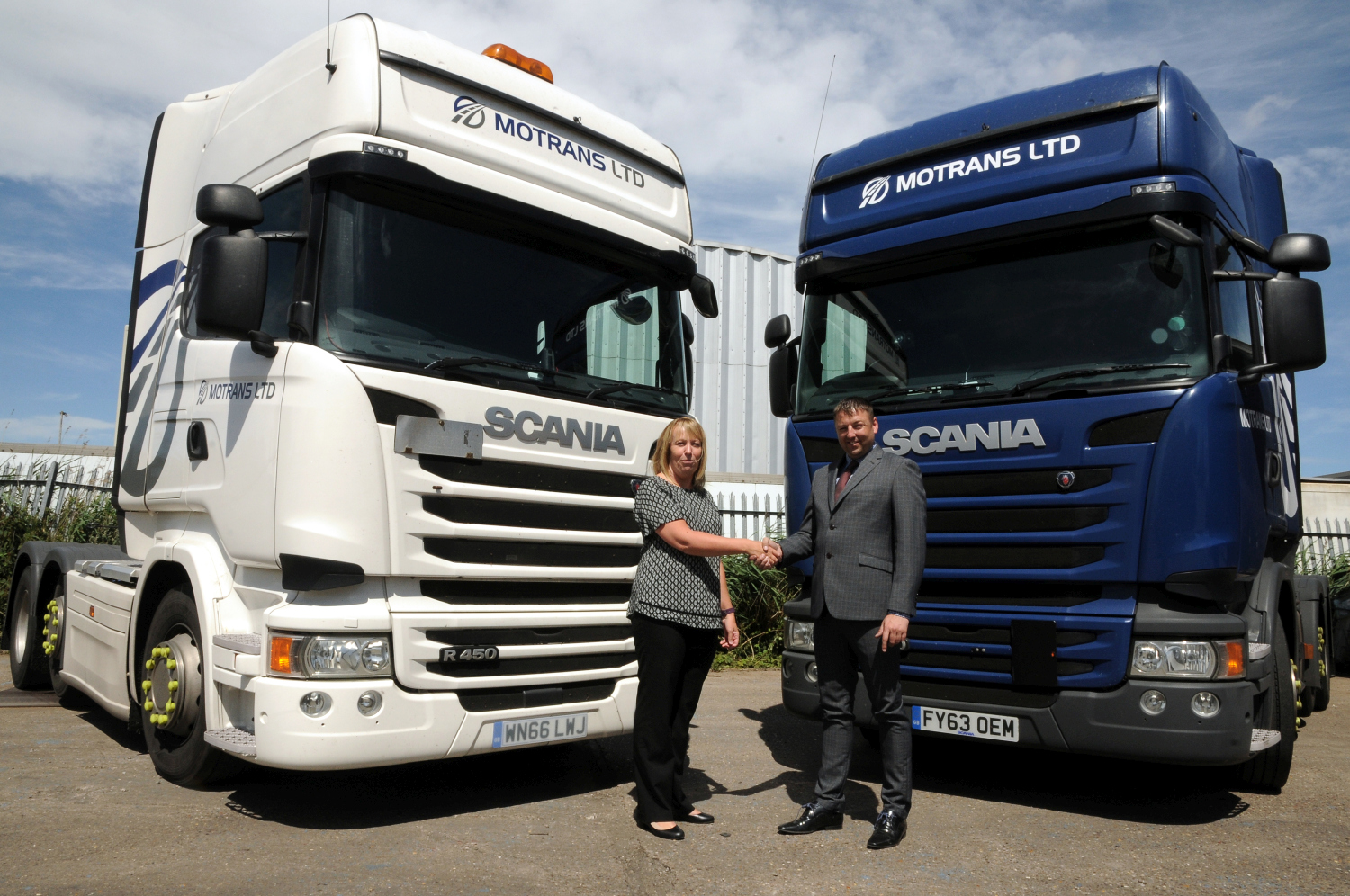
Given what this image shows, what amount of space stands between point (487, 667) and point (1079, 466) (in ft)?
9.16

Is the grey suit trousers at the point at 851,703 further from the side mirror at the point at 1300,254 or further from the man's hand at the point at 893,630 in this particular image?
the side mirror at the point at 1300,254

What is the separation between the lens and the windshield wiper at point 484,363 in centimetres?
439

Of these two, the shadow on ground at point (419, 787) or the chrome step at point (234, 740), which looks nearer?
the chrome step at point (234, 740)

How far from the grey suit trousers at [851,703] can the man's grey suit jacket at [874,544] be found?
0.32 feet

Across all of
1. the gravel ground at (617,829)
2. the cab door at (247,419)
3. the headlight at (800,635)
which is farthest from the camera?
the headlight at (800,635)

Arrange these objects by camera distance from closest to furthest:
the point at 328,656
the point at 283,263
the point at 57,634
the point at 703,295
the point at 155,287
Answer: the point at 328,656, the point at 283,263, the point at 155,287, the point at 703,295, the point at 57,634

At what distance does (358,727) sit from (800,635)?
2346 mm

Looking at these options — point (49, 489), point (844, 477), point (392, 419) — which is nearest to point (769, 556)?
point (844, 477)

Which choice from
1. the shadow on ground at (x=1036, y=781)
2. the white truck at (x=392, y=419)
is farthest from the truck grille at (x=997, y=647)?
the white truck at (x=392, y=419)

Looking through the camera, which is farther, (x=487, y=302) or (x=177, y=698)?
(x=487, y=302)

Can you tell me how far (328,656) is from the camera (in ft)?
13.2

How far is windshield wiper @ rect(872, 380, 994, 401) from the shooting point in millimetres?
5012

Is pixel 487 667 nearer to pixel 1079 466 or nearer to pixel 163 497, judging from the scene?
pixel 163 497

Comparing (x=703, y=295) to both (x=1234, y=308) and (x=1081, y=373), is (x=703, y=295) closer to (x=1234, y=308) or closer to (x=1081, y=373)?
(x=1081, y=373)
